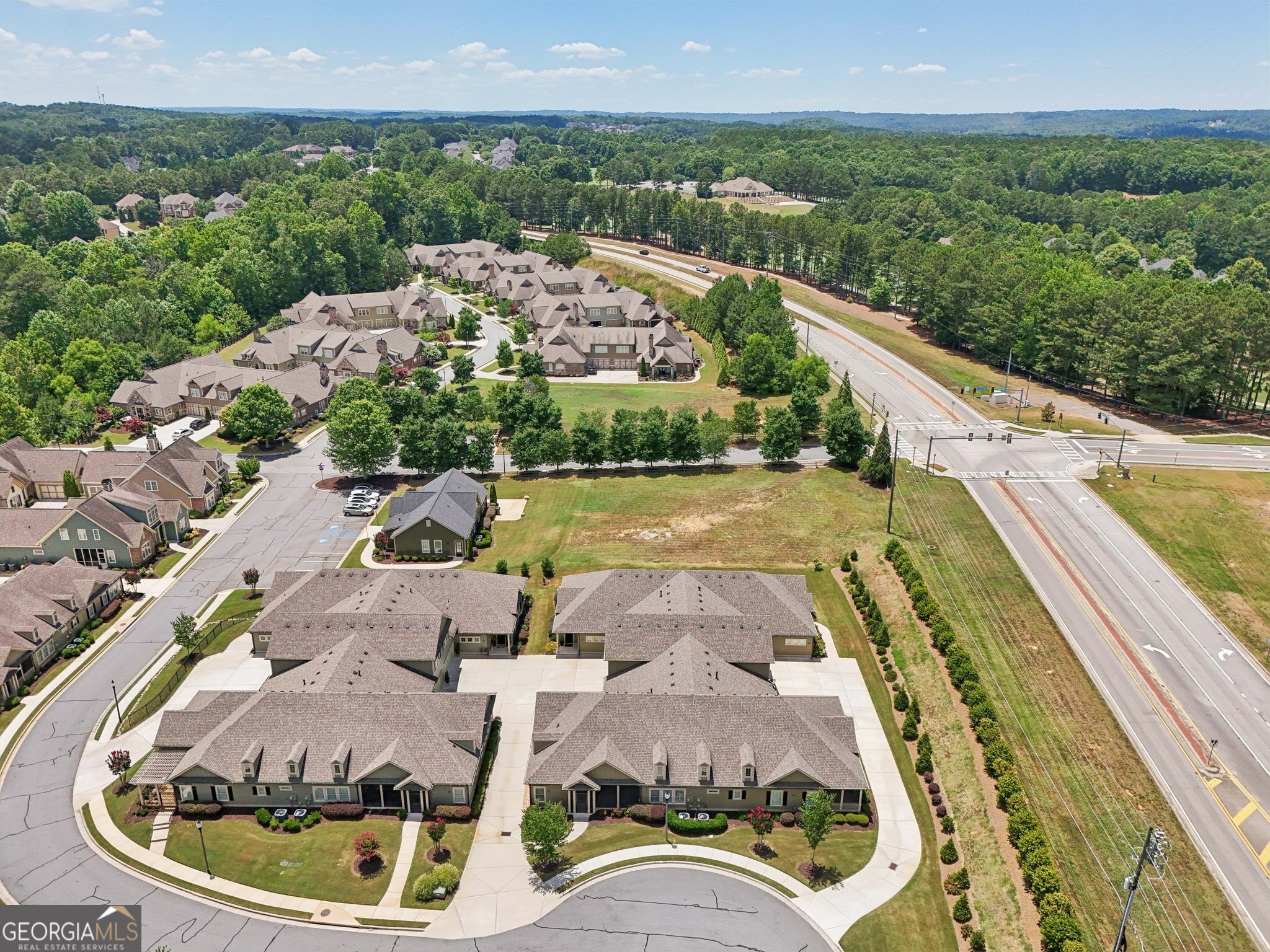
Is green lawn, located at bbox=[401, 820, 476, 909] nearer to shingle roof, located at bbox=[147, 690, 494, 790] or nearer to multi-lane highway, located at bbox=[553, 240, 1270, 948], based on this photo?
shingle roof, located at bbox=[147, 690, 494, 790]

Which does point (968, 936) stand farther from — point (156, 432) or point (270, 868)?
point (156, 432)

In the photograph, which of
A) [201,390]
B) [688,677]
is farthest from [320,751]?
[201,390]

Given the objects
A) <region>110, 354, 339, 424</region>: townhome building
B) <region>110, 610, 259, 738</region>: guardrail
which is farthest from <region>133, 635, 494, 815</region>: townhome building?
<region>110, 354, 339, 424</region>: townhome building

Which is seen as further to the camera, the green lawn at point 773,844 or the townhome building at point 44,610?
the townhome building at point 44,610

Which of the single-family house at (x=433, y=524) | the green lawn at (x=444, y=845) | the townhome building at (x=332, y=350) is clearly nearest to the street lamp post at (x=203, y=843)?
the green lawn at (x=444, y=845)

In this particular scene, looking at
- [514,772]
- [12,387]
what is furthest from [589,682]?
[12,387]

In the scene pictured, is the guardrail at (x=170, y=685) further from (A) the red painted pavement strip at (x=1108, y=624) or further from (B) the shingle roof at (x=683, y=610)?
(A) the red painted pavement strip at (x=1108, y=624)
